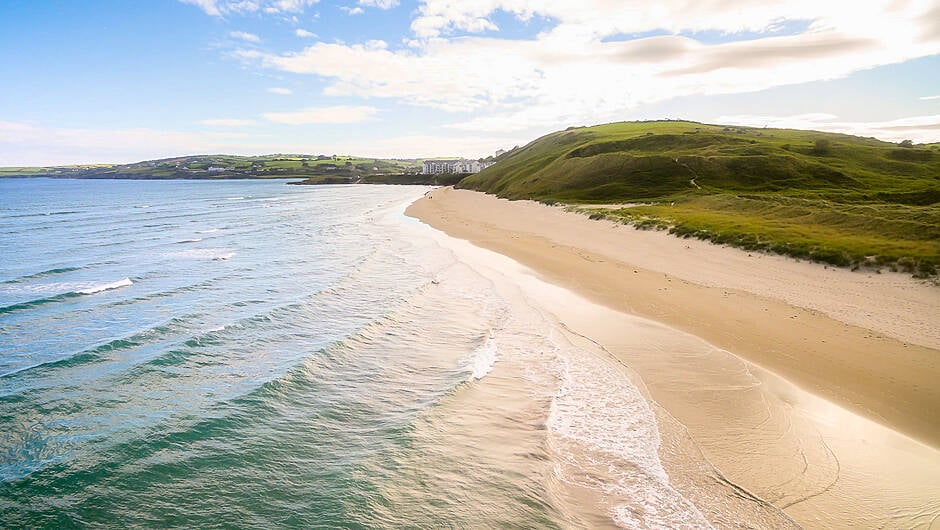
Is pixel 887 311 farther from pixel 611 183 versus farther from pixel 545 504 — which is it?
pixel 611 183

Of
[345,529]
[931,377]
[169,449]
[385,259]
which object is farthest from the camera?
[385,259]

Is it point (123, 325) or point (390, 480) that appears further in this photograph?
point (123, 325)

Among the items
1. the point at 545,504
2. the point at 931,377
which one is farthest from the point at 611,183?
the point at 545,504

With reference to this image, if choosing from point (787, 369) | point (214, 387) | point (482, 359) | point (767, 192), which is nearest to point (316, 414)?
point (214, 387)

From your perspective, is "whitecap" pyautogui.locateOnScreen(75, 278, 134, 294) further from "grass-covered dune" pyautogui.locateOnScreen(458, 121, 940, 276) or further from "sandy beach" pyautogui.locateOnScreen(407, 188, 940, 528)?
"grass-covered dune" pyautogui.locateOnScreen(458, 121, 940, 276)

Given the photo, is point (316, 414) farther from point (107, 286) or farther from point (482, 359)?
point (107, 286)

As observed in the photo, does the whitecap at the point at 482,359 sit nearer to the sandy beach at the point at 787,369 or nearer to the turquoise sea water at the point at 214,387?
the turquoise sea water at the point at 214,387
